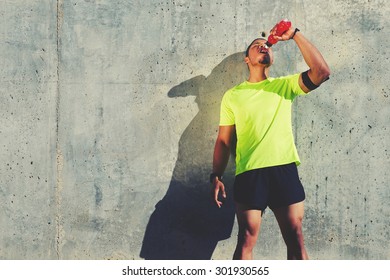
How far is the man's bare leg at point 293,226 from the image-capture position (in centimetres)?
383

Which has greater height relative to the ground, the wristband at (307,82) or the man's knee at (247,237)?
the wristband at (307,82)

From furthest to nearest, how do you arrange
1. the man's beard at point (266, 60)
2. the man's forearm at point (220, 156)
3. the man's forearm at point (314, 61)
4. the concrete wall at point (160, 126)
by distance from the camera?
1. the concrete wall at point (160, 126)
2. the man's forearm at point (220, 156)
3. the man's beard at point (266, 60)
4. the man's forearm at point (314, 61)

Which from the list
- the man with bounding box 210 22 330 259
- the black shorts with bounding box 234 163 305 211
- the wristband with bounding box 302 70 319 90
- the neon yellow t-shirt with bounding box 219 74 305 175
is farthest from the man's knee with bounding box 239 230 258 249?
the wristband with bounding box 302 70 319 90

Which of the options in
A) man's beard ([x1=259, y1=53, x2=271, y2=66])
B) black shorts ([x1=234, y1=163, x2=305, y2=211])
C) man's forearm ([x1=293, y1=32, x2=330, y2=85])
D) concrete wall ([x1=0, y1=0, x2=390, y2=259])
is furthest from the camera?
concrete wall ([x1=0, y1=0, x2=390, y2=259])

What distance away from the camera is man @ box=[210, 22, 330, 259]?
12.6ft

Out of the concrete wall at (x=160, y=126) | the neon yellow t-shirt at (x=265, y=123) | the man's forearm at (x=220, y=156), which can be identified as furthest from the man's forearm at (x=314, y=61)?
the man's forearm at (x=220, y=156)

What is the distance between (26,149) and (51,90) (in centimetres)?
55

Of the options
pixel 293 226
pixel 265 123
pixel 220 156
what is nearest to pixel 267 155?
pixel 265 123

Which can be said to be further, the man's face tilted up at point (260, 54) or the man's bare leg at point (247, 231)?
the man's face tilted up at point (260, 54)

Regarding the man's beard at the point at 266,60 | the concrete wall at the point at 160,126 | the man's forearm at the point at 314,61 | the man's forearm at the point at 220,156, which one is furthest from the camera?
the concrete wall at the point at 160,126

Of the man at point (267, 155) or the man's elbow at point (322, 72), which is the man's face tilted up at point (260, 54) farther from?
the man's elbow at point (322, 72)

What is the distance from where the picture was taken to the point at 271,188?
12.6 ft

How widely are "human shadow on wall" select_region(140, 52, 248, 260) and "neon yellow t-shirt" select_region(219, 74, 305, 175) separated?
14.1 inches

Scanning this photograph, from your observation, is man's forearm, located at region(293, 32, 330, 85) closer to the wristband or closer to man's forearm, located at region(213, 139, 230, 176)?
the wristband
